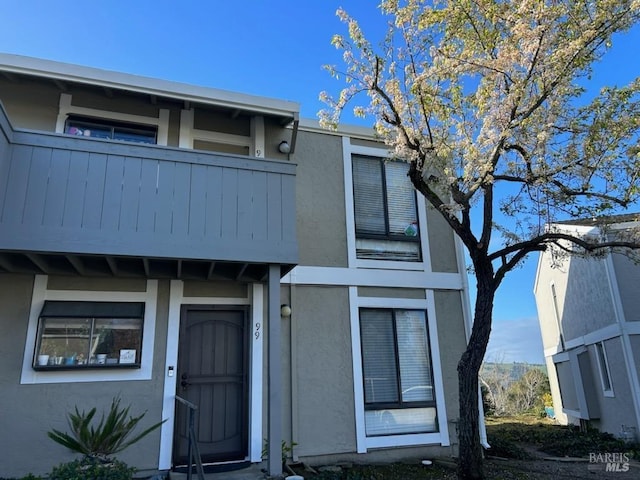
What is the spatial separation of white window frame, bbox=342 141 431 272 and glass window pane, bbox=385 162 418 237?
0.13 m

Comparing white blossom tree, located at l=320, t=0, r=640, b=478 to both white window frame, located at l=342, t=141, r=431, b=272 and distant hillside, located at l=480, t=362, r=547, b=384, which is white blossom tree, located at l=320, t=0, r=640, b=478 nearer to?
white window frame, located at l=342, t=141, r=431, b=272

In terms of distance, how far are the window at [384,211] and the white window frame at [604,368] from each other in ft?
22.6

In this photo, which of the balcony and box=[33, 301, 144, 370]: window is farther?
box=[33, 301, 144, 370]: window

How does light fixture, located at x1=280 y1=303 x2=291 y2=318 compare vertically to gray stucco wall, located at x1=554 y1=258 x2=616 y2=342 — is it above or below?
below

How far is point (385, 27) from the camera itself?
21.7 ft

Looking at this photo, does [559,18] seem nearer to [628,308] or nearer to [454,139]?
[454,139]

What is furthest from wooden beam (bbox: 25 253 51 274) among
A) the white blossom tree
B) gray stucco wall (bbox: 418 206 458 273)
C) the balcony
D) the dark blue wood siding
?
gray stucco wall (bbox: 418 206 458 273)

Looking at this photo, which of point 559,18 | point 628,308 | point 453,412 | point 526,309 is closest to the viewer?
point 559,18

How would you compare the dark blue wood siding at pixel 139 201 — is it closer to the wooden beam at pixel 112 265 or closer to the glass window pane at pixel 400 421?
the wooden beam at pixel 112 265

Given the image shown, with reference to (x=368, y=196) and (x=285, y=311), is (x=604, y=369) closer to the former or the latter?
(x=368, y=196)

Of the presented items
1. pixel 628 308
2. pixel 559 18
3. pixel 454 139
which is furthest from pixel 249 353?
pixel 628 308

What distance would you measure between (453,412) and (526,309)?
11749mm

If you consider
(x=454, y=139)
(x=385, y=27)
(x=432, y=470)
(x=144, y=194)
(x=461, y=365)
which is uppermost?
(x=385, y=27)

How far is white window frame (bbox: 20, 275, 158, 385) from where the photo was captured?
5.68 metres
